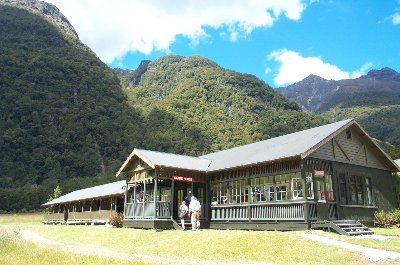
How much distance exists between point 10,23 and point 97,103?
62.4 m

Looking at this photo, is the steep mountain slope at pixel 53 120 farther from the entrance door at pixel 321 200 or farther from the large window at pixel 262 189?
the entrance door at pixel 321 200

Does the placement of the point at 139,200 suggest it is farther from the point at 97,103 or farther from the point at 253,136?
the point at 97,103

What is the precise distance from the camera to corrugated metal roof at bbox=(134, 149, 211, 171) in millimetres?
25805

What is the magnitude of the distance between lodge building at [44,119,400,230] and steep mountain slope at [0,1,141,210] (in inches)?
2148

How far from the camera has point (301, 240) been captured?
16266mm

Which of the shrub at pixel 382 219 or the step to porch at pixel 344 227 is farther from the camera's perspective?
the shrub at pixel 382 219

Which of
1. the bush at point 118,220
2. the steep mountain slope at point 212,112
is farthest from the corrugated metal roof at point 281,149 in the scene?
the steep mountain slope at point 212,112

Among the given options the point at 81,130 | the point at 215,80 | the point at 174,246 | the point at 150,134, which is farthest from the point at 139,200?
the point at 215,80

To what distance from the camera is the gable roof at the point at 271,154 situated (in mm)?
22023

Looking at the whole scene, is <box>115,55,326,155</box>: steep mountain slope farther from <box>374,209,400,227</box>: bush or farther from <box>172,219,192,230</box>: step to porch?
<box>172,219,192,230</box>: step to porch

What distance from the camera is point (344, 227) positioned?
20781mm

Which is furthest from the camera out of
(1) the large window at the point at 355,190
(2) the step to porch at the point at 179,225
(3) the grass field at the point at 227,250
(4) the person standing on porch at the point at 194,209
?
(2) the step to porch at the point at 179,225

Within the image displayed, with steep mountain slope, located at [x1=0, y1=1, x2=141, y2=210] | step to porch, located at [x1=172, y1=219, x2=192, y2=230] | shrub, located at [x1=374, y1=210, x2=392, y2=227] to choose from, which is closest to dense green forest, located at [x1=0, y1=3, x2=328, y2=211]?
steep mountain slope, located at [x1=0, y1=1, x2=141, y2=210]

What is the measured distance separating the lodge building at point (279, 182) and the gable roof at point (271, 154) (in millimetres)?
60
